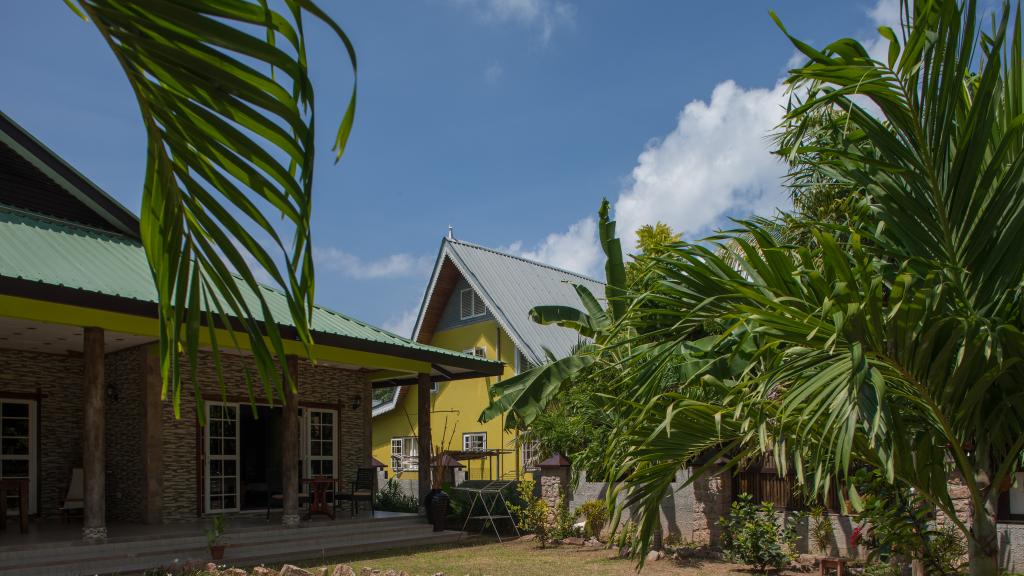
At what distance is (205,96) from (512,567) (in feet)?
34.0

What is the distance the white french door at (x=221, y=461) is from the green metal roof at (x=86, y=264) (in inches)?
85.6

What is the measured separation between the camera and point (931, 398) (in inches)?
158

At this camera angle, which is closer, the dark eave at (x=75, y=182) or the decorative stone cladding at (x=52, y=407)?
the dark eave at (x=75, y=182)

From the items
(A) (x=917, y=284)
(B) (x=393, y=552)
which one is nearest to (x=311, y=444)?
(B) (x=393, y=552)

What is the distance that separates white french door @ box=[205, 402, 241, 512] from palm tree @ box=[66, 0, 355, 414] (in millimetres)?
13124

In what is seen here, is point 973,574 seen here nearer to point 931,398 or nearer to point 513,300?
point 931,398

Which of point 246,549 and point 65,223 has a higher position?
point 65,223

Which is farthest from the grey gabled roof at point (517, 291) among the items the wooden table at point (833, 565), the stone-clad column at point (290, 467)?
the wooden table at point (833, 565)

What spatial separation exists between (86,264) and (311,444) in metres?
5.84

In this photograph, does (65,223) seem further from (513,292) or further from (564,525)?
(513,292)

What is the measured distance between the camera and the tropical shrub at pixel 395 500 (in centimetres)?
1864

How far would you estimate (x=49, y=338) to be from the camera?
1265cm

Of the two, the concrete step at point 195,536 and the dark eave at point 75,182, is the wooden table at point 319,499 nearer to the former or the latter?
the concrete step at point 195,536

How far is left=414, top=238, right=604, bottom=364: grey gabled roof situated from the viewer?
24016 millimetres
